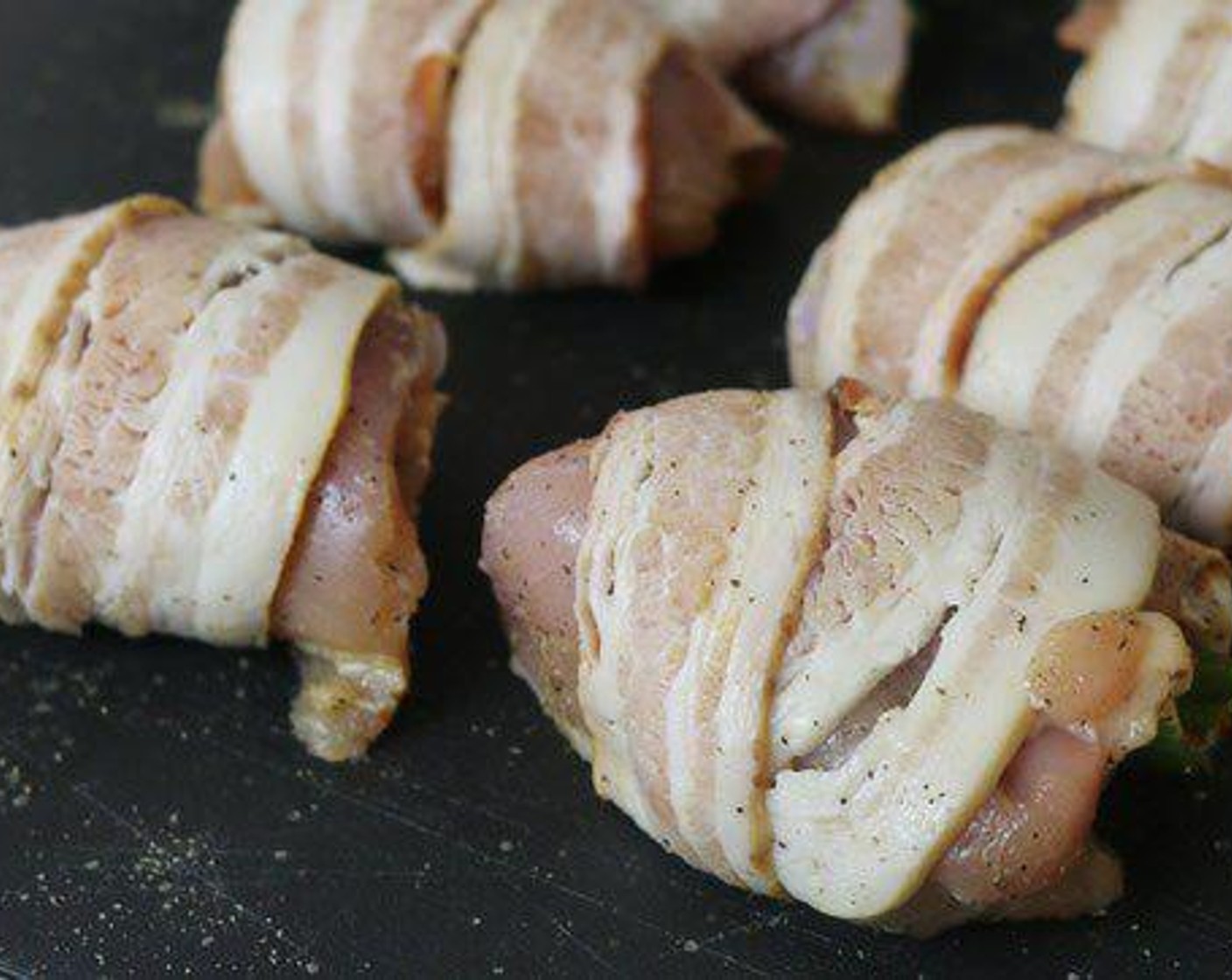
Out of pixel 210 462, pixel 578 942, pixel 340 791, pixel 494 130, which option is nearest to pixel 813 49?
pixel 494 130

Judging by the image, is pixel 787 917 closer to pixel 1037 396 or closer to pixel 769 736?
pixel 769 736

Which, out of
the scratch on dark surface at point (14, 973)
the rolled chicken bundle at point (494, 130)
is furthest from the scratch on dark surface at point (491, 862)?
the rolled chicken bundle at point (494, 130)

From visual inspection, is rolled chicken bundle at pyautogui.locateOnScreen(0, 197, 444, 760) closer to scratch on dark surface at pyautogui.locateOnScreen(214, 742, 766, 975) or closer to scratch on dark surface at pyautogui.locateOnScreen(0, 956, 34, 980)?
scratch on dark surface at pyautogui.locateOnScreen(214, 742, 766, 975)

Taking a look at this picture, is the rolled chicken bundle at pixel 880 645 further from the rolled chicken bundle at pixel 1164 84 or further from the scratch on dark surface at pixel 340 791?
the rolled chicken bundle at pixel 1164 84

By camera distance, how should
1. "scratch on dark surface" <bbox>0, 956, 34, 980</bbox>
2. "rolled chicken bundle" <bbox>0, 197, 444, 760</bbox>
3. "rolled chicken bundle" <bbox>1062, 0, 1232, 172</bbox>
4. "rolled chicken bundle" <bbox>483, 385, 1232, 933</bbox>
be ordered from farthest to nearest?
"rolled chicken bundle" <bbox>1062, 0, 1232, 172</bbox>
"rolled chicken bundle" <bbox>0, 197, 444, 760</bbox>
"scratch on dark surface" <bbox>0, 956, 34, 980</bbox>
"rolled chicken bundle" <bbox>483, 385, 1232, 933</bbox>

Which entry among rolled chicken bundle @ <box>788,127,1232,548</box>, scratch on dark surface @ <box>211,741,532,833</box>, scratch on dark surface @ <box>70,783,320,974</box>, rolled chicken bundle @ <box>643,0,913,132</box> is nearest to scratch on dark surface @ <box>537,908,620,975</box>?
scratch on dark surface @ <box>211,741,532,833</box>

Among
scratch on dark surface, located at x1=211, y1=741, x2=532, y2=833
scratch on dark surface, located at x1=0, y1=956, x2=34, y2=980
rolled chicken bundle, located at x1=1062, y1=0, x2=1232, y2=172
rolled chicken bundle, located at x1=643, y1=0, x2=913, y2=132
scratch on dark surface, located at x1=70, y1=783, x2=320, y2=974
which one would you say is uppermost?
rolled chicken bundle, located at x1=1062, y1=0, x2=1232, y2=172
